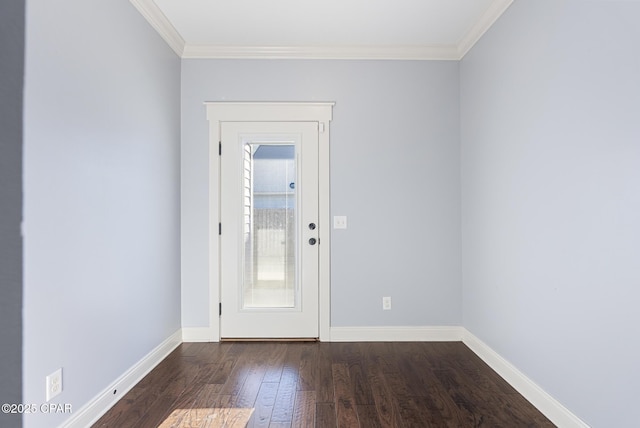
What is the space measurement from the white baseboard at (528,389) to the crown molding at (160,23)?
336 cm

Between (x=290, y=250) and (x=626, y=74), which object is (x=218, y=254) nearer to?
(x=290, y=250)

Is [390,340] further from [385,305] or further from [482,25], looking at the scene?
[482,25]

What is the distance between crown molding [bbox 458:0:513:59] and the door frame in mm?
1197

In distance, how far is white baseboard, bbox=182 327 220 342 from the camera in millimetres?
3330

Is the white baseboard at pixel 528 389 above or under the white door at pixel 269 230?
under

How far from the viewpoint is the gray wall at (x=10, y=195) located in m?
0.19

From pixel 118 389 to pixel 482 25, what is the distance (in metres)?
3.45

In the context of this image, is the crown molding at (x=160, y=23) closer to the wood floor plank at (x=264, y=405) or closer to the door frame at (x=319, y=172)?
the door frame at (x=319, y=172)

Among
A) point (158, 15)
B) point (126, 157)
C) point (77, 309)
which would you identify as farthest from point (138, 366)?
point (158, 15)

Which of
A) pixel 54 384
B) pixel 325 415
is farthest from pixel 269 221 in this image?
pixel 54 384

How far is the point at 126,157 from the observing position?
244 cm

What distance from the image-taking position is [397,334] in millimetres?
3340

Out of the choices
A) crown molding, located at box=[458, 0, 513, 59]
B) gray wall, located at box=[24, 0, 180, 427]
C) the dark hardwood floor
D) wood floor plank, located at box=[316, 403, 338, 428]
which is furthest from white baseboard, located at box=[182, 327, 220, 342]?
crown molding, located at box=[458, 0, 513, 59]

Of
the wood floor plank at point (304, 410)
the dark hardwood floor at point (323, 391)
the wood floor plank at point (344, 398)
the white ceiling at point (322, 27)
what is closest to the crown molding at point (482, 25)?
the white ceiling at point (322, 27)
